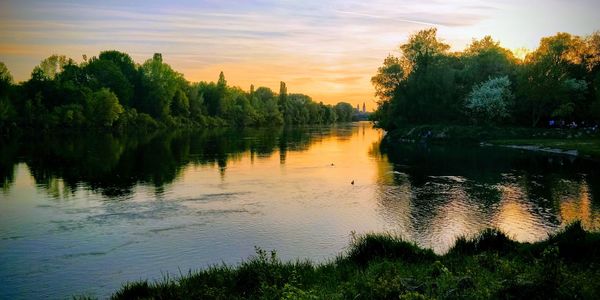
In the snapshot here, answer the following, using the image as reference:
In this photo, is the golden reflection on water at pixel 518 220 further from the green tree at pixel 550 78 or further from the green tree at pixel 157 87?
the green tree at pixel 157 87

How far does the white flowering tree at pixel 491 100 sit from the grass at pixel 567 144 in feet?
37.5

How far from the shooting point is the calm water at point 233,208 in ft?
85.9

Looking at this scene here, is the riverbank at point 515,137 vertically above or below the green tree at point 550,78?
below

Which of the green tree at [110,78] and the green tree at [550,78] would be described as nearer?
the green tree at [550,78]

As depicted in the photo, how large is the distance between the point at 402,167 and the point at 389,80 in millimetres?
71340

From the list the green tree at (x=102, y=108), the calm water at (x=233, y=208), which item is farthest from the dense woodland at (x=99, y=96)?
the calm water at (x=233, y=208)

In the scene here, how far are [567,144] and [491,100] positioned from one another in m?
24.3

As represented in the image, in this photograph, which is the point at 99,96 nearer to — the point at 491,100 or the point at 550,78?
the point at 491,100

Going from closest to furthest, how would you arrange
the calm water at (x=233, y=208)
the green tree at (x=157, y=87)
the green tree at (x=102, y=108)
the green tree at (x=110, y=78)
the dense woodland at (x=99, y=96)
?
1. the calm water at (x=233, y=208)
2. the dense woodland at (x=99, y=96)
3. the green tree at (x=102, y=108)
4. the green tree at (x=110, y=78)
5. the green tree at (x=157, y=87)

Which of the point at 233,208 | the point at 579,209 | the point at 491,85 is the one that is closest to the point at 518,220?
the point at 579,209

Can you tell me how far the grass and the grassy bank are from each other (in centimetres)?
5708

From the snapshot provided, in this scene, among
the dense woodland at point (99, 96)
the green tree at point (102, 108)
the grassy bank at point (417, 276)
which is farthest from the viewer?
the green tree at point (102, 108)

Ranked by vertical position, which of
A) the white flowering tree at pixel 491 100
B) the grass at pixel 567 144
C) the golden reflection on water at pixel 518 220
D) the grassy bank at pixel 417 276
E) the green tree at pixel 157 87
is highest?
the green tree at pixel 157 87

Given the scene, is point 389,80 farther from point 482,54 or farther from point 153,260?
point 153,260
